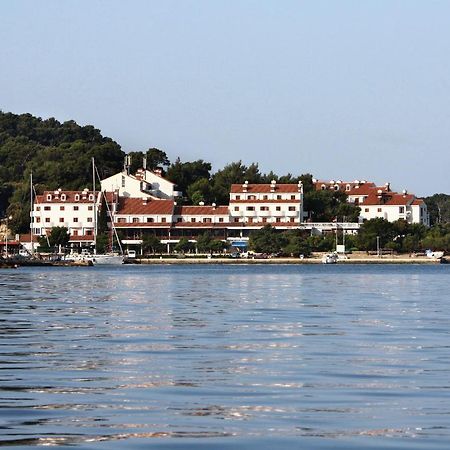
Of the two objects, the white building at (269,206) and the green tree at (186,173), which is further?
the green tree at (186,173)

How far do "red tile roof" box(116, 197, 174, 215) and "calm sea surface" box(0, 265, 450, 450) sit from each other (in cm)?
10967

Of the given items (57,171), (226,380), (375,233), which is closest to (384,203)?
(375,233)

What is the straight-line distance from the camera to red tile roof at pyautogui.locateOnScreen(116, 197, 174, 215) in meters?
147

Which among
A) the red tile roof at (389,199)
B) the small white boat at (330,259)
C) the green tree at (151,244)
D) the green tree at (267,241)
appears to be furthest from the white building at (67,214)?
the red tile roof at (389,199)

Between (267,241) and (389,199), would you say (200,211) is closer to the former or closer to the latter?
(267,241)

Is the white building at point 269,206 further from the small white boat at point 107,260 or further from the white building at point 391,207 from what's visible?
the small white boat at point 107,260

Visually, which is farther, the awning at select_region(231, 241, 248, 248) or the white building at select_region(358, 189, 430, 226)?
the white building at select_region(358, 189, 430, 226)

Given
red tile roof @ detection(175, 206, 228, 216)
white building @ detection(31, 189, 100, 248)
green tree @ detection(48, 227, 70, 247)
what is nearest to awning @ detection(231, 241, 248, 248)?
red tile roof @ detection(175, 206, 228, 216)

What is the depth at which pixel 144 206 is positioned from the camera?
485 feet

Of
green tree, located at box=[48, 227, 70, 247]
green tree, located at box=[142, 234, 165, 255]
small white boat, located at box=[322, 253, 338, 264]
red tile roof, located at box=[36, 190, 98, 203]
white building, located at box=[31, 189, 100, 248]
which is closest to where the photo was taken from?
small white boat, located at box=[322, 253, 338, 264]

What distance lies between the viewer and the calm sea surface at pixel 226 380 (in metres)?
14.4

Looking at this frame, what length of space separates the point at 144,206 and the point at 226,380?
12886cm

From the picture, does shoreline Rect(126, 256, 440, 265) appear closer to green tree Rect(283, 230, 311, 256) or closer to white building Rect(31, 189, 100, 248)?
green tree Rect(283, 230, 311, 256)

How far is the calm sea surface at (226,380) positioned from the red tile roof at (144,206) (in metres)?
110
